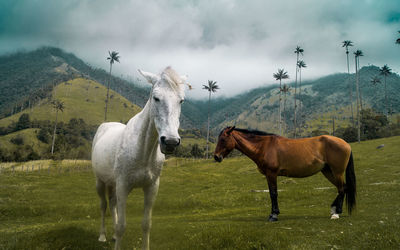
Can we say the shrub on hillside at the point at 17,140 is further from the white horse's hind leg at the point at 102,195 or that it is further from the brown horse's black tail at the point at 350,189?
the brown horse's black tail at the point at 350,189

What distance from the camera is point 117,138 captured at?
606 cm

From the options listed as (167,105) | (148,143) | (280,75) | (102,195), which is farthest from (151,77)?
(280,75)

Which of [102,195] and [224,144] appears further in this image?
[224,144]

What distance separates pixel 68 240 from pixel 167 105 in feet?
20.2

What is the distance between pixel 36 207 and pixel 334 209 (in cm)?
1955

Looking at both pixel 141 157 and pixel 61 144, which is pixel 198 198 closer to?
pixel 141 157

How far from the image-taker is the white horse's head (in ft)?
11.6

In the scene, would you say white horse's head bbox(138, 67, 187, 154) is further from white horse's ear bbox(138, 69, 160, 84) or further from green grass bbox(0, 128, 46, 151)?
green grass bbox(0, 128, 46, 151)

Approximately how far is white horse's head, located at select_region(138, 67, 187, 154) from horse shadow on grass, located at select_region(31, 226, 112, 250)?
17.5 ft

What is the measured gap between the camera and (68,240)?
7.24 meters

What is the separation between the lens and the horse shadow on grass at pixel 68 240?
6.97 meters

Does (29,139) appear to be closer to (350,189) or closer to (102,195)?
(102,195)

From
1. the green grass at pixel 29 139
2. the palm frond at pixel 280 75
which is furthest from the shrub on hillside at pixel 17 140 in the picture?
the palm frond at pixel 280 75

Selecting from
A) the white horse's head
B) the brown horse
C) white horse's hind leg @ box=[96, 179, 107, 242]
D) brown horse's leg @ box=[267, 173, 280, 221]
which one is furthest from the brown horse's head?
the white horse's head
